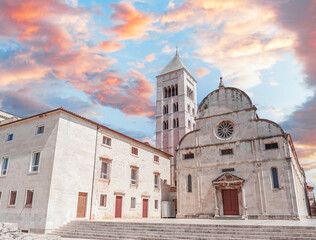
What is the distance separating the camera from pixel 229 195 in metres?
28.0

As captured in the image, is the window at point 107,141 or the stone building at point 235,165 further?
the window at point 107,141

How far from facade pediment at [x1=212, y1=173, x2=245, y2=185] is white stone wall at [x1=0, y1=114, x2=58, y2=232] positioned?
57.0 ft

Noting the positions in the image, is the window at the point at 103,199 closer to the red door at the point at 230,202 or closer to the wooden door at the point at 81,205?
the wooden door at the point at 81,205

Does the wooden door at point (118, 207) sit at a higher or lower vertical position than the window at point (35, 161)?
lower

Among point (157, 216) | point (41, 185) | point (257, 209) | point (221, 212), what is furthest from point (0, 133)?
point (257, 209)

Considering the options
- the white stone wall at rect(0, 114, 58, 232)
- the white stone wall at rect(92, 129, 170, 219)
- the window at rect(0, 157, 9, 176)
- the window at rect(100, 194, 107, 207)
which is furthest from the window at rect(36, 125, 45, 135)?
the window at rect(100, 194, 107, 207)

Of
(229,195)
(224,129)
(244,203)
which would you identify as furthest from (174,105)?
(244,203)

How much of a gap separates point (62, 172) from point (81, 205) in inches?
143

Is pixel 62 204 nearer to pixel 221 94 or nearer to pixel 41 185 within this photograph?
pixel 41 185

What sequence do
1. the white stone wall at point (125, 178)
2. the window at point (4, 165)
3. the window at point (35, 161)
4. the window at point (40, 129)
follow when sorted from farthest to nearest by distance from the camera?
the white stone wall at point (125, 178)
the window at point (4, 165)
the window at point (40, 129)
the window at point (35, 161)

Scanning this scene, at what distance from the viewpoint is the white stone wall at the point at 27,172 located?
792 inches

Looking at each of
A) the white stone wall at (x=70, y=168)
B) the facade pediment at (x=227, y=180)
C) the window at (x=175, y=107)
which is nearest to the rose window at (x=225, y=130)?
the facade pediment at (x=227, y=180)

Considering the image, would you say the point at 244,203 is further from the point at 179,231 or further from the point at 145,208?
the point at 179,231

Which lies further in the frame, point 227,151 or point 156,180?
point 156,180
